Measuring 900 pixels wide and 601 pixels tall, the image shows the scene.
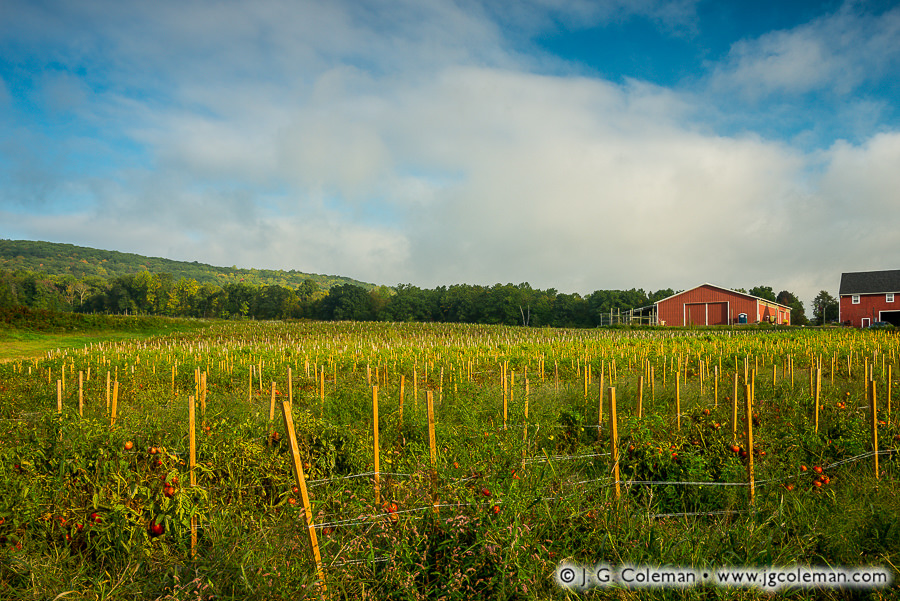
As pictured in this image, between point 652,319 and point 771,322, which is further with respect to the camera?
point 652,319

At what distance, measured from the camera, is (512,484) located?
3.78 meters

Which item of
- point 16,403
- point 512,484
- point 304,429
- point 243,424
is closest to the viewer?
point 512,484

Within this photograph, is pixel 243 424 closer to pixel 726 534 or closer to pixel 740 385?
pixel 726 534

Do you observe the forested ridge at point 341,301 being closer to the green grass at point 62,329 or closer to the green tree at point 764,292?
the green tree at point 764,292

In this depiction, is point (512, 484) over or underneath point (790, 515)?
over

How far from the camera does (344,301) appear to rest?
92.4 meters

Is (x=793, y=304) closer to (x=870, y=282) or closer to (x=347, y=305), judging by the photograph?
(x=870, y=282)

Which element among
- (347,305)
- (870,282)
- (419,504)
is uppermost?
(870,282)

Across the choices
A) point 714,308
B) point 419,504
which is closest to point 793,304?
point 714,308

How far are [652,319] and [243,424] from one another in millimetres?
52831

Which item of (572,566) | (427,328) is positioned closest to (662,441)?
(572,566)

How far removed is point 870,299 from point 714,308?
537 inches

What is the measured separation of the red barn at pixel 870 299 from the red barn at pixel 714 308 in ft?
19.2

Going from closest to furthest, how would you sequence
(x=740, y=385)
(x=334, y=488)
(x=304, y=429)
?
1. (x=334, y=488)
2. (x=304, y=429)
3. (x=740, y=385)
